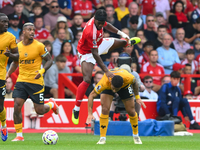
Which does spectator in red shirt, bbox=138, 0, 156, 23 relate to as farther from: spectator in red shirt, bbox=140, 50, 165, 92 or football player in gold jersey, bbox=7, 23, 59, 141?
football player in gold jersey, bbox=7, 23, 59, 141

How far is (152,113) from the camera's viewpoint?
13.1 m

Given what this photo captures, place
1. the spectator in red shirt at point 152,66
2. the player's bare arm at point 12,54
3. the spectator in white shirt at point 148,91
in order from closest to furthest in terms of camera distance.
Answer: the player's bare arm at point 12,54
the spectator in white shirt at point 148,91
the spectator in red shirt at point 152,66

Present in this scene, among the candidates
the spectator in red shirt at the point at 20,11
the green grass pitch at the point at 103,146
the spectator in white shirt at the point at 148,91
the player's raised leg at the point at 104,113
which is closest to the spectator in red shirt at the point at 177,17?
the spectator in white shirt at the point at 148,91

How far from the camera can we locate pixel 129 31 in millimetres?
15453

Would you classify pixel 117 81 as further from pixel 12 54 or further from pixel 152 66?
pixel 152 66

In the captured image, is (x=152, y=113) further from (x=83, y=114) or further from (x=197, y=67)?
(x=197, y=67)

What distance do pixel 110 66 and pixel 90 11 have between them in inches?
125

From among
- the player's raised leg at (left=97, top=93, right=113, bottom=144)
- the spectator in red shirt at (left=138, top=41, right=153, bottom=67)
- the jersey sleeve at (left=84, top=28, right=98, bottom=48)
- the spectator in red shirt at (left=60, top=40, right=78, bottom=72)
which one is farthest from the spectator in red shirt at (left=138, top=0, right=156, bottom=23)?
the player's raised leg at (left=97, top=93, right=113, bottom=144)

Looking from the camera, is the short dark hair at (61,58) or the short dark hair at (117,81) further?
the short dark hair at (61,58)

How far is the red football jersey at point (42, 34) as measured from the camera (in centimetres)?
1451

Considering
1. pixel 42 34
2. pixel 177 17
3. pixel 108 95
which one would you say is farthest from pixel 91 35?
pixel 177 17

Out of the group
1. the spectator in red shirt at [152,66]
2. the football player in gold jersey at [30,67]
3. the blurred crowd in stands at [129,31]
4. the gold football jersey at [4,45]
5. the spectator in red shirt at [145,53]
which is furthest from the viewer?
the spectator in red shirt at [145,53]

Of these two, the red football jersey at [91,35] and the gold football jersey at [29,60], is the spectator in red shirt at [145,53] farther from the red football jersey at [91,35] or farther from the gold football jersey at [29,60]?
the red football jersey at [91,35]

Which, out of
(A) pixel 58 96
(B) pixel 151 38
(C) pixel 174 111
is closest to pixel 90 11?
(B) pixel 151 38
